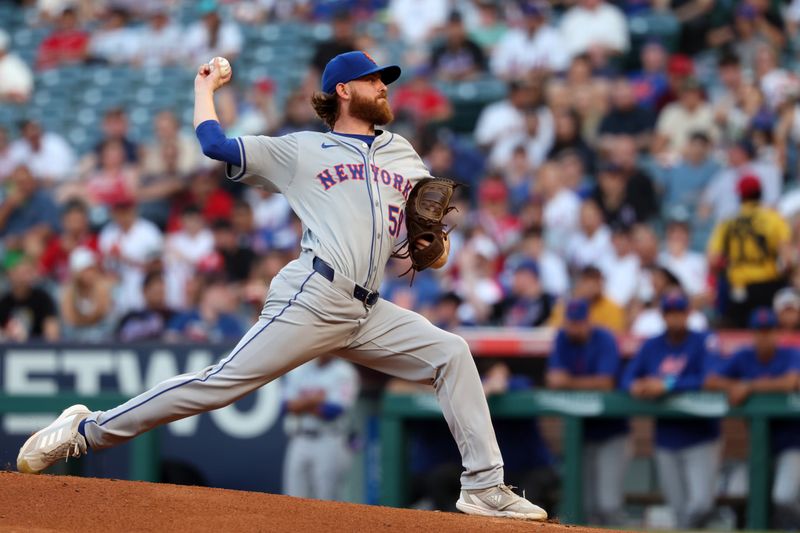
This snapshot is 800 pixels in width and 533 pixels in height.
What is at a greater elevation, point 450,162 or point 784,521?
point 450,162

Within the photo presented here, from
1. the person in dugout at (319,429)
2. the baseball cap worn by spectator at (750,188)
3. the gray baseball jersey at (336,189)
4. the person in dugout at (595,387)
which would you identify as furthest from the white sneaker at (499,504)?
the baseball cap worn by spectator at (750,188)

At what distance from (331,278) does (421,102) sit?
8314 millimetres

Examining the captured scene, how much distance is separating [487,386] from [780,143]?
160 inches

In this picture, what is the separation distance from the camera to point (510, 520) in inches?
210

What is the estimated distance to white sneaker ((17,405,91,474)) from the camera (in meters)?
5.44

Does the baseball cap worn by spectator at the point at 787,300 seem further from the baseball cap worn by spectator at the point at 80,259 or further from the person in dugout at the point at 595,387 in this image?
the baseball cap worn by spectator at the point at 80,259

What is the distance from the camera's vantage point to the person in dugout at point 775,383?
8359 mm

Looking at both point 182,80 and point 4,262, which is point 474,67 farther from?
point 4,262

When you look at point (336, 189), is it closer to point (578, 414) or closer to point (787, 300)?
point (578, 414)

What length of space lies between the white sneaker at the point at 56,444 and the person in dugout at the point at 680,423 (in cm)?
416

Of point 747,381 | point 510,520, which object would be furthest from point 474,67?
point 510,520

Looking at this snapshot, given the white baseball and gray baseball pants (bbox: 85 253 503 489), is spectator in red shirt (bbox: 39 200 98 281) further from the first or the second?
the white baseball

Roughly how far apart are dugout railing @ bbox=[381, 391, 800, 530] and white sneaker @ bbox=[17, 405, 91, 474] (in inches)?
139

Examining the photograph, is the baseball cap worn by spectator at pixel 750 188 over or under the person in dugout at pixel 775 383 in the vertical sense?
over
